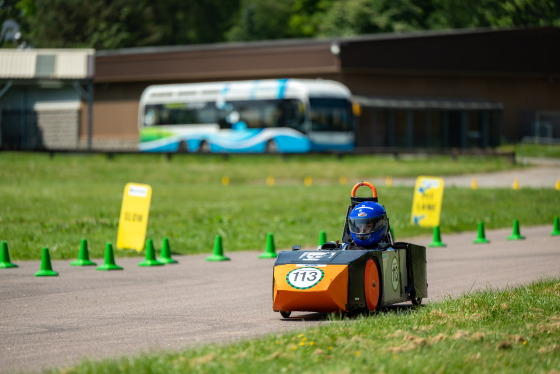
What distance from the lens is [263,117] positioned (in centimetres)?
5178

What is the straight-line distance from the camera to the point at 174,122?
56375mm

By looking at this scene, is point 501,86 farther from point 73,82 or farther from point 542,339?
point 542,339

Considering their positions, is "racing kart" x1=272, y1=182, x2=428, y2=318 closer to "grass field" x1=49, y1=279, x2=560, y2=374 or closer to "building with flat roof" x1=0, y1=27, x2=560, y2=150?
"grass field" x1=49, y1=279, x2=560, y2=374

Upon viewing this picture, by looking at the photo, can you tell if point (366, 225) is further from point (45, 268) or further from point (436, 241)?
point (436, 241)

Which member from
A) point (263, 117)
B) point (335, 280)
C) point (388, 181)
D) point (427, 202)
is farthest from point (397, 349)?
point (263, 117)

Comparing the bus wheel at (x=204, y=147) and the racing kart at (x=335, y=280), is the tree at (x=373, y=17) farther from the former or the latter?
the racing kart at (x=335, y=280)

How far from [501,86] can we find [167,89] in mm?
21254

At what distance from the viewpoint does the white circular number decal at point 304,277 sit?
1084 cm

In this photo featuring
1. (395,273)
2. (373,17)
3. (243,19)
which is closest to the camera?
(395,273)

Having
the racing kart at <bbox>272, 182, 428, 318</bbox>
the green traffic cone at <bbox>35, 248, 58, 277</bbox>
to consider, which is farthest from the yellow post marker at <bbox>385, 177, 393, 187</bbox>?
the racing kart at <bbox>272, 182, 428, 318</bbox>

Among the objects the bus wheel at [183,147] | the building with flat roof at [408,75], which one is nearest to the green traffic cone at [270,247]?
the bus wheel at [183,147]

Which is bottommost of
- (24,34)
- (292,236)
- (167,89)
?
(292,236)

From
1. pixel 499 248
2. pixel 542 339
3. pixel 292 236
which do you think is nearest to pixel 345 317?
pixel 542 339

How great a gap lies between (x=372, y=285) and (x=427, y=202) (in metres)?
14.1
